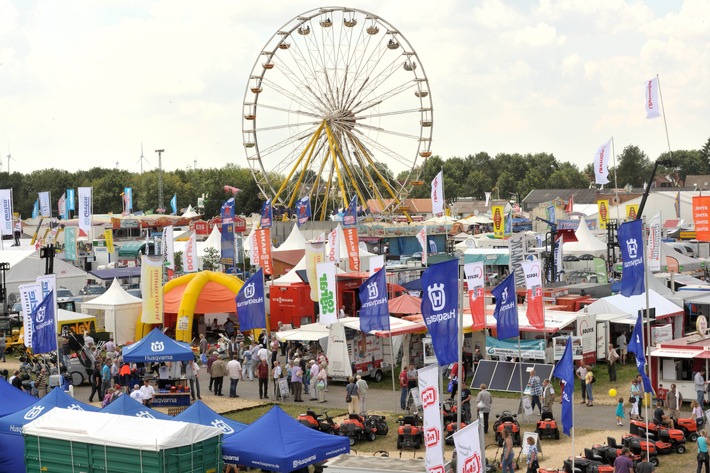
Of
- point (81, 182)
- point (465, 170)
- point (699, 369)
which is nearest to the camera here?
point (699, 369)

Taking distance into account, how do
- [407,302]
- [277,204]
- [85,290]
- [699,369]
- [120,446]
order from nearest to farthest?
1. [120,446]
2. [699,369]
3. [407,302]
4. [85,290]
5. [277,204]

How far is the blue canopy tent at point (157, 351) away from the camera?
24.5 meters

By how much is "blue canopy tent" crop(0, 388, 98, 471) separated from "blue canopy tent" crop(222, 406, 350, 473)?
3.39 m

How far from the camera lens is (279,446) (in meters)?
16.2

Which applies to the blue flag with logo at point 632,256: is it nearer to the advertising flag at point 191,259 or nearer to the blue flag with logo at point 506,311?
the blue flag with logo at point 506,311

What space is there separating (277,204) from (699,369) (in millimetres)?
35607

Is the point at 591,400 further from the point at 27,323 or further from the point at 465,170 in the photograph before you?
the point at 465,170

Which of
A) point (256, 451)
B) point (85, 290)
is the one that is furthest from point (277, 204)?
point (256, 451)

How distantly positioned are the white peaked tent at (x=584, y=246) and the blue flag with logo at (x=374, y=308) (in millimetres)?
28419

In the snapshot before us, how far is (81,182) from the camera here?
12850 cm

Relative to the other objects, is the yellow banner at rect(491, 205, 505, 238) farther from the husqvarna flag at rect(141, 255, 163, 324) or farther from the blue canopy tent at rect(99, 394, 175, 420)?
the blue canopy tent at rect(99, 394, 175, 420)

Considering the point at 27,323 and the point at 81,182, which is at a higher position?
the point at 81,182

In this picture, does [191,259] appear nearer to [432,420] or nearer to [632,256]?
[632,256]

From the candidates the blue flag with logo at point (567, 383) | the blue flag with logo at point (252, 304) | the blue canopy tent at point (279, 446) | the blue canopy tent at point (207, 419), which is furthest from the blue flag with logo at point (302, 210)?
the blue canopy tent at point (279, 446)
